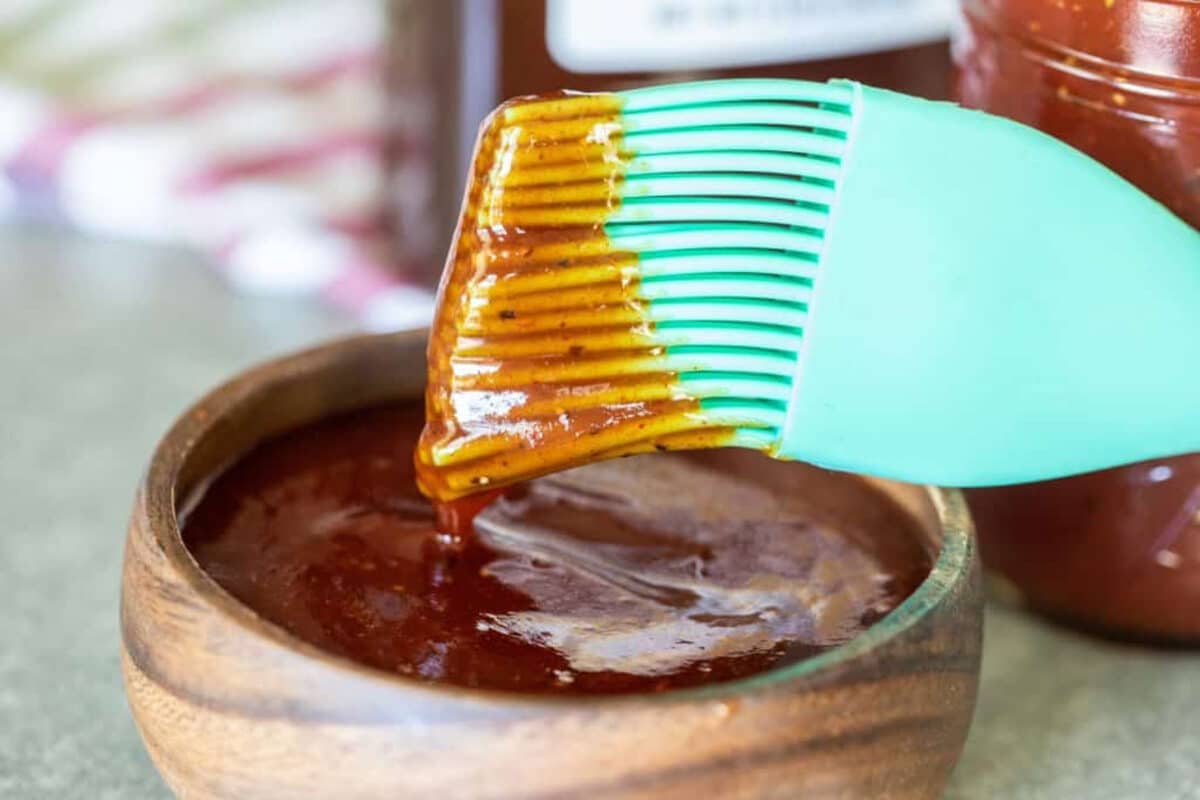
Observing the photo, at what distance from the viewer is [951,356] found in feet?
2.07

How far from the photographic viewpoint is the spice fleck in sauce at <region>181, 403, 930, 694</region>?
0.61 m

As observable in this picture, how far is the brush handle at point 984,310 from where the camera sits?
2.04 ft

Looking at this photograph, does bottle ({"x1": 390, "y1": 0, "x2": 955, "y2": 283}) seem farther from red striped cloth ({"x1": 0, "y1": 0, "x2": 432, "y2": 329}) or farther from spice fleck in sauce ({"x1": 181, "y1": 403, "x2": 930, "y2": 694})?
spice fleck in sauce ({"x1": 181, "y1": 403, "x2": 930, "y2": 694})

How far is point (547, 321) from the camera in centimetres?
63

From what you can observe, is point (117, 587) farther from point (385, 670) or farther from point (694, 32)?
point (694, 32)

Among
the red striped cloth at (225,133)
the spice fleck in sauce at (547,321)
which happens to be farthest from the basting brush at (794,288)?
the red striped cloth at (225,133)

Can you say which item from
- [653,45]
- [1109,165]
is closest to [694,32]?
[653,45]

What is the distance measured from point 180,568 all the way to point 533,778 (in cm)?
14

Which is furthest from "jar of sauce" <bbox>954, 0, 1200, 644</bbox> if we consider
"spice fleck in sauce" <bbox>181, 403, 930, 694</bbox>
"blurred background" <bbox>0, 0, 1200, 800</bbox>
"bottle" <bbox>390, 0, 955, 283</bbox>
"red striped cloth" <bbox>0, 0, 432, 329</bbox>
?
"red striped cloth" <bbox>0, 0, 432, 329</bbox>

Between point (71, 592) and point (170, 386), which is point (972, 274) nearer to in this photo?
point (71, 592)

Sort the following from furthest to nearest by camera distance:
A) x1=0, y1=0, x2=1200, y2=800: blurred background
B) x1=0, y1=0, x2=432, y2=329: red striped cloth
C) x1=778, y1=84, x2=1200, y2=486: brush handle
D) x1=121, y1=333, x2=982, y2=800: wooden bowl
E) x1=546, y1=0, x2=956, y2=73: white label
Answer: x1=0, y1=0, x2=432, y2=329: red striped cloth, x1=546, y1=0, x2=956, y2=73: white label, x1=0, y1=0, x2=1200, y2=800: blurred background, x1=778, y1=84, x2=1200, y2=486: brush handle, x1=121, y1=333, x2=982, y2=800: wooden bowl

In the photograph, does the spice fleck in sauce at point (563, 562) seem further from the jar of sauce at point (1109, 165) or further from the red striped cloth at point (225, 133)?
the red striped cloth at point (225, 133)

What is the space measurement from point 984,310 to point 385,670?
9.9 inches

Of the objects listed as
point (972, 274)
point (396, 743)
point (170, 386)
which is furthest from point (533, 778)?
point (170, 386)
